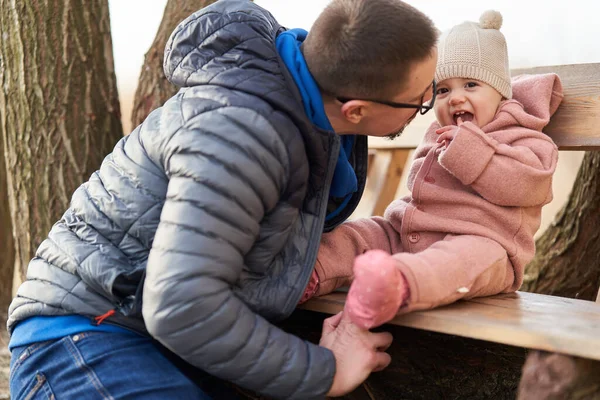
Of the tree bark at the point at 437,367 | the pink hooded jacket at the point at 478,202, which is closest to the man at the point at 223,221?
the pink hooded jacket at the point at 478,202

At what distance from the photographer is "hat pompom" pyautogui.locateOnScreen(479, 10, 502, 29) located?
2.20m

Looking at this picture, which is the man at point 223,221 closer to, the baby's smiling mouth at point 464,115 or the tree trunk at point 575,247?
the baby's smiling mouth at point 464,115

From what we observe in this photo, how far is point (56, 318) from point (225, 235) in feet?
1.79

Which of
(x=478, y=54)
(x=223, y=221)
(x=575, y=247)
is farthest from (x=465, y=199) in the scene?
(x=575, y=247)

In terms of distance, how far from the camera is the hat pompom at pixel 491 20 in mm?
Answer: 2201

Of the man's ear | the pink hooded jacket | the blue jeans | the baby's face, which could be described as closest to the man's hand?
the pink hooded jacket

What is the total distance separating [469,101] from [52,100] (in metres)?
1.75

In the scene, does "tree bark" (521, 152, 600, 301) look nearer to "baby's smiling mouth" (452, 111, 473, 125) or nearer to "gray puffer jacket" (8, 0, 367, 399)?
"baby's smiling mouth" (452, 111, 473, 125)

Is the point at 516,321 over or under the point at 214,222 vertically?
under

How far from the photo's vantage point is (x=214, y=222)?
1.48 meters

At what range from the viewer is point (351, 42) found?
64.8 inches

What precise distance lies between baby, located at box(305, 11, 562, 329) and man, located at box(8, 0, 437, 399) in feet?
0.63

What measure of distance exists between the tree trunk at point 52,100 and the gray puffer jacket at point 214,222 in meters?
1.22

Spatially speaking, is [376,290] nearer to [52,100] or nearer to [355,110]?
[355,110]
